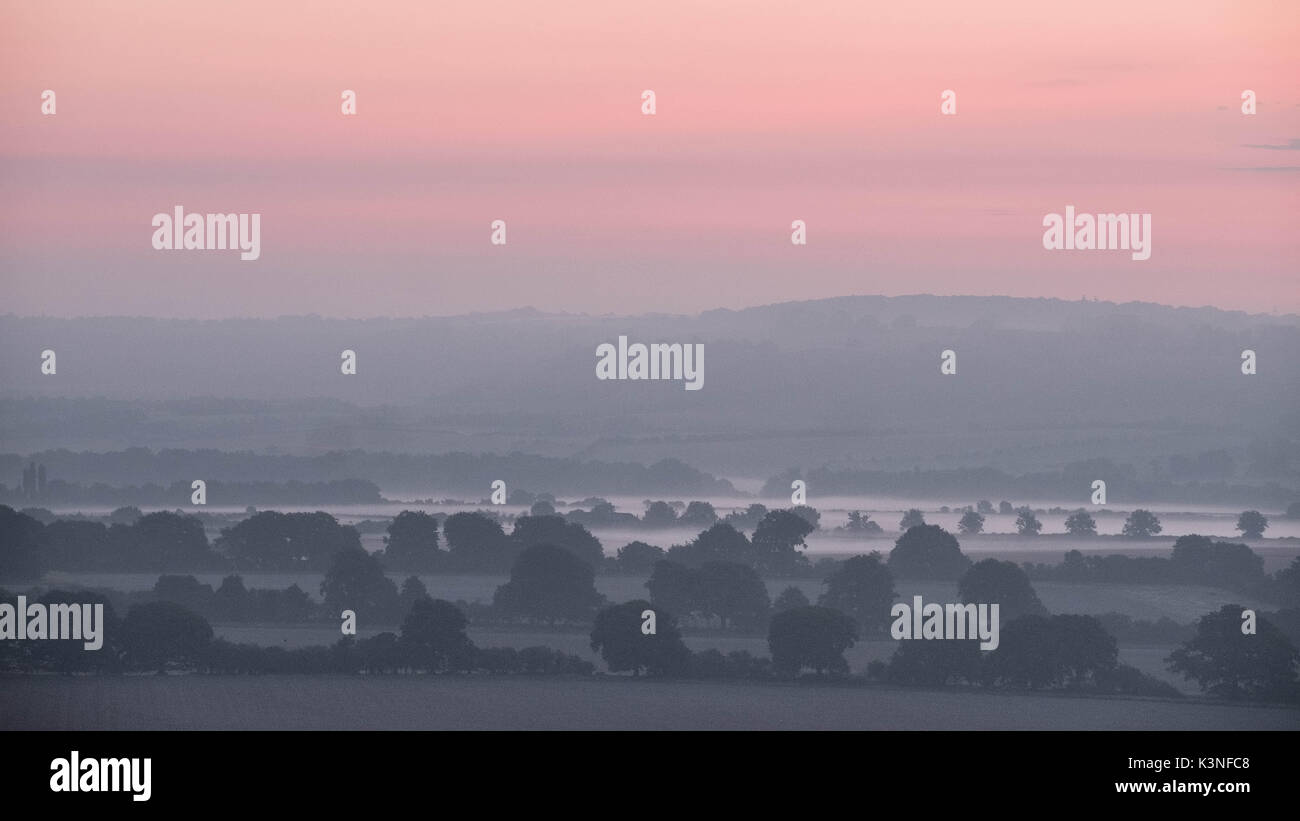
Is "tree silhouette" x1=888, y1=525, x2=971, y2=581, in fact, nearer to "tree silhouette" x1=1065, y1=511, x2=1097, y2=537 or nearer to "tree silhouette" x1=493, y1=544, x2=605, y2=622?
"tree silhouette" x1=1065, y1=511, x2=1097, y2=537

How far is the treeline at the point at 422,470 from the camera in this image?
18.6 meters

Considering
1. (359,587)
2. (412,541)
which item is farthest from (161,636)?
(412,541)

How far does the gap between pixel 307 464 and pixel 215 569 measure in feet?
5.88

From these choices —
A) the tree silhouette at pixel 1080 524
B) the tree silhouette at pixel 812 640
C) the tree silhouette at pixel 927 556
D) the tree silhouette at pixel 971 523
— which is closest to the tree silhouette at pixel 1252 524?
the tree silhouette at pixel 1080 524

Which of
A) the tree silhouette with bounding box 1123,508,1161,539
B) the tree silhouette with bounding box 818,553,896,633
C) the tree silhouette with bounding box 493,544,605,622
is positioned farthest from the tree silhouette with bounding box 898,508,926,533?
the tree silhouette with bounding box 493,544,605,622

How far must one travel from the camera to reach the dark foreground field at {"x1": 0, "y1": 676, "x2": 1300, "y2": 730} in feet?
50.0

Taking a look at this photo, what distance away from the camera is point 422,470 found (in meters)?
18.8

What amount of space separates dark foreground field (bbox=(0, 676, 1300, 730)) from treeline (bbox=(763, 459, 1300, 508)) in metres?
3.34

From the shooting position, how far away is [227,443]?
60.8 ft

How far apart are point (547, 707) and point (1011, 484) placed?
7.20 meters

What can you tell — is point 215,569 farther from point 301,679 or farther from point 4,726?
point 4,726

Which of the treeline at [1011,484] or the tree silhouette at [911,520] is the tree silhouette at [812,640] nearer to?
the treeline at [1011,484]

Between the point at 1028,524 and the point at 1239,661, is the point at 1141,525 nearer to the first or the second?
the point at 1028,524
